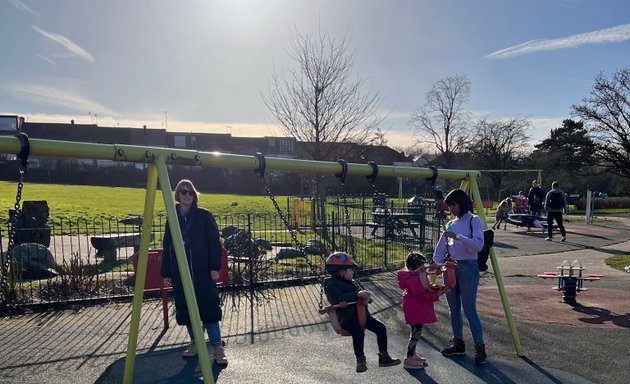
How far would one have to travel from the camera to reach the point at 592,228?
2034 cm

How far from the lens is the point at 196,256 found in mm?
4902

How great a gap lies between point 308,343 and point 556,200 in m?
12.4

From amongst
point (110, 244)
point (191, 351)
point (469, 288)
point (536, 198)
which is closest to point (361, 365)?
point (469, 288)

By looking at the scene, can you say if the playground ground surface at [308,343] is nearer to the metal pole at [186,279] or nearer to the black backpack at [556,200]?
the metal pole at [186,279]

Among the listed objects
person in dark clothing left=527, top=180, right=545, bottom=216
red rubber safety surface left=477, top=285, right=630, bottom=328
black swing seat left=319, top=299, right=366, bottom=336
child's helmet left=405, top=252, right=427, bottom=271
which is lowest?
red rubber safety surface left=477, top=285, right=630, bottom=328

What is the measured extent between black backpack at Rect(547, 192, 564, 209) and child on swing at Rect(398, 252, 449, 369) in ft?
40.7

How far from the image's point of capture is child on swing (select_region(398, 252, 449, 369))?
4.58 metres

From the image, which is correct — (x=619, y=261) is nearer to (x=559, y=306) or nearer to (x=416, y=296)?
(x=559, y=306)

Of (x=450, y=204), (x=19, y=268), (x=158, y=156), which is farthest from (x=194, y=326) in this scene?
(x=19, y=268)

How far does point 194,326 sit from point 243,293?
15.2 feet

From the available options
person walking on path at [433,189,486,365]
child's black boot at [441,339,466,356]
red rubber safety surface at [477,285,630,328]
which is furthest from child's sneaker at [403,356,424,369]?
red rubber safety surface at [477,285,630,328]

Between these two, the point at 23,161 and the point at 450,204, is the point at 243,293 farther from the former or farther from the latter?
the point at 23,161

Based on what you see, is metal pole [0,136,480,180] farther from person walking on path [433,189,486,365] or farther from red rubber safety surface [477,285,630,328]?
red rubber safety surface [477,285,630,328]

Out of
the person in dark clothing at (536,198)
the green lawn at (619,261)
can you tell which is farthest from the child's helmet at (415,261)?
the person in dark clothing at (536,198)
